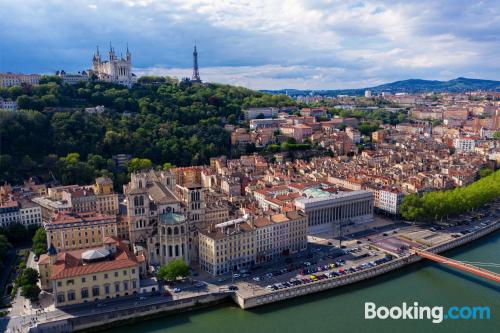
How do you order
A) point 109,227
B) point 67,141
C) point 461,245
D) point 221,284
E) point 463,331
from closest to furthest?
point 463,331 < point 221,284 < point 109,227 < point 461,245 < point 67,141

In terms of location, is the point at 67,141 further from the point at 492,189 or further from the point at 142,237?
the point at 492,189

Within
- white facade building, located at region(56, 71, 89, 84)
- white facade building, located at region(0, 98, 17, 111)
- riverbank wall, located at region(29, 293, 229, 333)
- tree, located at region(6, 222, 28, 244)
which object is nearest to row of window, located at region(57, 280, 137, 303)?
riverbank wall, located at region(29, 293, 229, 333)

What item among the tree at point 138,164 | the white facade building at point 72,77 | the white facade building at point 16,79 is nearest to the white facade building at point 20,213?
the tree at point 138,164

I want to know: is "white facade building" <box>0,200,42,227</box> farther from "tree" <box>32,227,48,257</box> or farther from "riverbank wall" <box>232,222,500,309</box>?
"riverbank wall" <box>232,222,500,309</box>

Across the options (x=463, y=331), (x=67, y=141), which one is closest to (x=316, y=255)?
(x=463, y=331)

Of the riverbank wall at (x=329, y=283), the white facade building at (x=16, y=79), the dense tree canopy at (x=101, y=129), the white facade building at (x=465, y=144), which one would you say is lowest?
the riverbank wall at (x=329, y=283)

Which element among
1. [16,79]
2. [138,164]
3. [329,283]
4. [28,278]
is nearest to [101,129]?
[138,164]

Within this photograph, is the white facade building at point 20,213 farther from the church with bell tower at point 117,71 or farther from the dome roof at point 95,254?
the church with bell tower at point 117,71

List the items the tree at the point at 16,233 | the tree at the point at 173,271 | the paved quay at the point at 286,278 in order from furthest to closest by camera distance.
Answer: the tree at the point at 16,233
the tree at the point at 173,271
the paved quay at the point at 286,278
